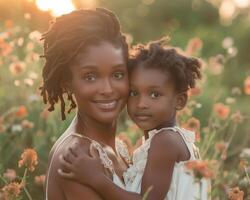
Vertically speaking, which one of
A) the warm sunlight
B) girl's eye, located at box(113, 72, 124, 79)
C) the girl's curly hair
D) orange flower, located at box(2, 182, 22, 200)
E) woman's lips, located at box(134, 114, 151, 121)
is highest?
the warm sunlight

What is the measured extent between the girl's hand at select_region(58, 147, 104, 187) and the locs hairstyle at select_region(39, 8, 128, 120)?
50 cm

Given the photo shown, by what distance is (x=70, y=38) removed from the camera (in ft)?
13.6

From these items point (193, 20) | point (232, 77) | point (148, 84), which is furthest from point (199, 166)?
point (193, 20)

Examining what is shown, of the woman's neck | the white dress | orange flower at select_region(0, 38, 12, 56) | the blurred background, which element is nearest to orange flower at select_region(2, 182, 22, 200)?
the blurred background

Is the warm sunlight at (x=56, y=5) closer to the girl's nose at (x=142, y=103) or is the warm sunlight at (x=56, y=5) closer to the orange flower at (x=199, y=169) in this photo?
the girl's nose at (x=142, y=103)

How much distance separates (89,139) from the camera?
4.11 metres

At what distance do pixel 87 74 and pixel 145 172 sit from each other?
575mm

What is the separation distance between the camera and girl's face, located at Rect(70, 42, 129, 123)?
411 cm

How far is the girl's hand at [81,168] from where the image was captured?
388 cm

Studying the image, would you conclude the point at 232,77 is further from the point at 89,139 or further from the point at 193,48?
the point at 89,139

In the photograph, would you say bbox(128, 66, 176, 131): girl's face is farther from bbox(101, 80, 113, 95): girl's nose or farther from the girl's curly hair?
bbox(101, 80, 113, 95): girl's nose

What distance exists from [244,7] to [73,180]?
19640 mm

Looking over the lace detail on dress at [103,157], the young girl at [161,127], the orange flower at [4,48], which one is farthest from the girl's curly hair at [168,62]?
the orange flower at [4,48]

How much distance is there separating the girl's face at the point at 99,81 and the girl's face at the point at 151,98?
0.11m
